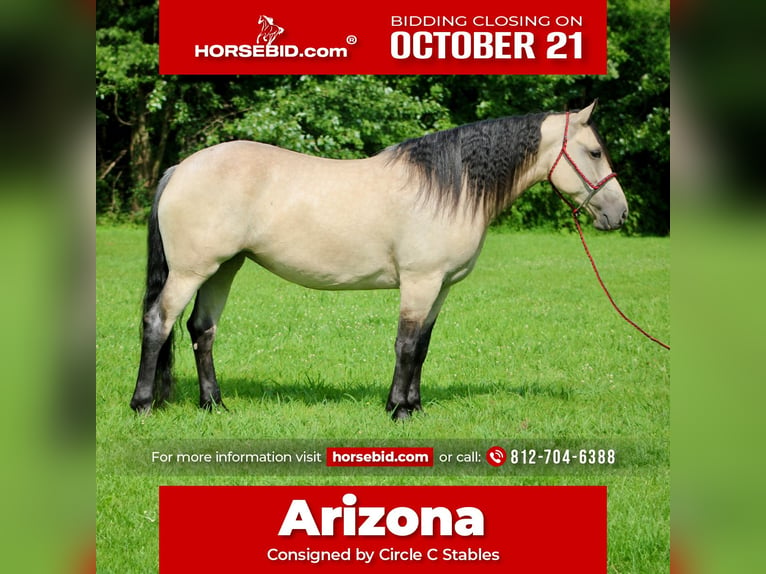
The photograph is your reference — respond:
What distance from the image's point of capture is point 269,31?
487 cm

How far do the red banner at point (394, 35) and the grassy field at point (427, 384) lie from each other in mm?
2438

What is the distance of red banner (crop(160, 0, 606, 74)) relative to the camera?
470 centimetres

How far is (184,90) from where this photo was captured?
48.5ft

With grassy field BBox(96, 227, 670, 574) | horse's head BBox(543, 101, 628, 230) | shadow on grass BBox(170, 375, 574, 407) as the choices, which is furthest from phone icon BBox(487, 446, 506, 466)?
horse's head BBox(543, 101, 628, 230)

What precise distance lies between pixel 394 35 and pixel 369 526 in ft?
9.59

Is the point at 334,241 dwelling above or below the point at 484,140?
below

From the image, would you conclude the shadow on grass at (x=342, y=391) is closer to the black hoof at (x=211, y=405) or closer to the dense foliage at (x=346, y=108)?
the black hoof at (x=211, y=405)

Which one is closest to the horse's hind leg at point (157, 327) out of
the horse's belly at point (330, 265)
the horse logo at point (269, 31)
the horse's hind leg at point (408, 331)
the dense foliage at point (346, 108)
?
the horse's belly at point (330, 265)

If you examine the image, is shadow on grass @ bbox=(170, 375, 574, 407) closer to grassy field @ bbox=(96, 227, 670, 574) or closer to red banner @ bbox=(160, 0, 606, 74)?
grassy field @ bbox=(96, 227, 670, 574)

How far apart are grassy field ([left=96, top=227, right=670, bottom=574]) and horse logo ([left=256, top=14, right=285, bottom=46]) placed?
8.46 feet
